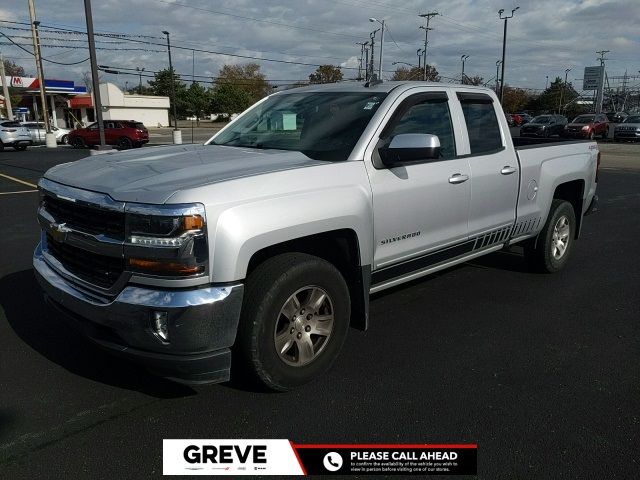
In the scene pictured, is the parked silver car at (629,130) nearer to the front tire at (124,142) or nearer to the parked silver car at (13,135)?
the front tire at (124,142)

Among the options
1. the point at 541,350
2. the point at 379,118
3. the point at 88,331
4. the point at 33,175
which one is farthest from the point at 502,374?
the point at 33,175

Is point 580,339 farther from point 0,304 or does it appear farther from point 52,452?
point 0,304

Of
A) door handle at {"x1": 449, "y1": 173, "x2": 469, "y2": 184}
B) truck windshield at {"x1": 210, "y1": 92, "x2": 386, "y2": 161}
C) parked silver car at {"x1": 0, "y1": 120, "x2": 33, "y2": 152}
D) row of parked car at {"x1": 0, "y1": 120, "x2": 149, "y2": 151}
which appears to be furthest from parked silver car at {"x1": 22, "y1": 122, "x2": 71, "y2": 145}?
door handle at {"x1": 449, "y1": 173, "x2": 469, "y2": 184}

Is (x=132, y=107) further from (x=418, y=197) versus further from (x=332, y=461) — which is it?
(x=332, y=461)

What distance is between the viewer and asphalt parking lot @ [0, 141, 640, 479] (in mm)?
2758

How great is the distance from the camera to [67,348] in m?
3.91

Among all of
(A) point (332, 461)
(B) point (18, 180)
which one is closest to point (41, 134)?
(B) point (18, 180)

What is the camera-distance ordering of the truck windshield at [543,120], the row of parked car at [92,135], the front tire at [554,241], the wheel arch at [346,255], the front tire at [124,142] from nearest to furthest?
the wheel arch at [346,255] → the front tire at [554,241] → the row of parked car at [92,135] → the front tire at [124,142] → the truck windshield at [543,120]

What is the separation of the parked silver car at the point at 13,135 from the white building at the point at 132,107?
3528cm

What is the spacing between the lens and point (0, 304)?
15.8 feet

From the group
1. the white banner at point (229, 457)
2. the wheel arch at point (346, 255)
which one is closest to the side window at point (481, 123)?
the wheel arch at point (346, 255)

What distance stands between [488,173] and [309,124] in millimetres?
1572

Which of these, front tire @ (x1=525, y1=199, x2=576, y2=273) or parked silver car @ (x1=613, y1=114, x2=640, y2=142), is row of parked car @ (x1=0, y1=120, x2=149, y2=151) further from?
parked silver car @ (x1=613, y1=114, x2=640, y2=142)

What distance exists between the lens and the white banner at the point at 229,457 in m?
2.68
